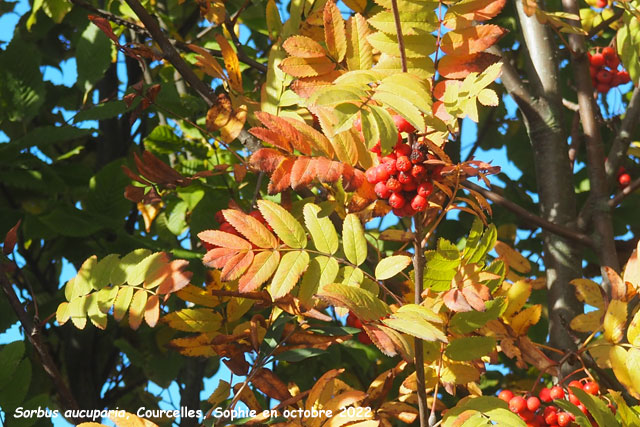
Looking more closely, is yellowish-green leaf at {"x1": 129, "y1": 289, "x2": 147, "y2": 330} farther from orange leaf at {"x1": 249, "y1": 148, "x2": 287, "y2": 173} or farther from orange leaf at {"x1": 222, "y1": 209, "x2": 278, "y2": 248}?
orange leaf at {"x1": 249, "y1": 148, "x2": 287, "y2": 173}

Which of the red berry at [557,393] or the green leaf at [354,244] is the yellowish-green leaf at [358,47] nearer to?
the green leaf at [354,244]

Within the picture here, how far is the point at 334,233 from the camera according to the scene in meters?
1.05

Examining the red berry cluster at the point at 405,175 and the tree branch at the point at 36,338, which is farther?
the tree branch at the point at 36,338

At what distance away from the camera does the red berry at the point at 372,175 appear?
3.16 feet

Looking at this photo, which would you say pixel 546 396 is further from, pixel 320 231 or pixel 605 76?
pixel 605 76

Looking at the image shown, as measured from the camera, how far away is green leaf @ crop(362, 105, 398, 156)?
0.85 m

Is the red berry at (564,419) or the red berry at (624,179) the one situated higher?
the red berry at (624,179)

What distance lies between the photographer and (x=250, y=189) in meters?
1.68

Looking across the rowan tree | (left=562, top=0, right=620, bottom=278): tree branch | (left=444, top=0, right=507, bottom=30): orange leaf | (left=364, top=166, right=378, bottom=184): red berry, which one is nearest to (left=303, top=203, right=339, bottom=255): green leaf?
the rowan tree

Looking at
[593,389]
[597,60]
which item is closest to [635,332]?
[593,389]

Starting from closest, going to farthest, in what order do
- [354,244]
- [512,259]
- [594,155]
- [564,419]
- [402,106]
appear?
[402,106], [354,244], [564,419], [512,259], [594,155]

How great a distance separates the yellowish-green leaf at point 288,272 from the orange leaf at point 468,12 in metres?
0.37

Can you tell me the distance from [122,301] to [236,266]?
0.22 metres


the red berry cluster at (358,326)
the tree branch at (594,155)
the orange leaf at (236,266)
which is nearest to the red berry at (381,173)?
the orange leaf at (236,266)
